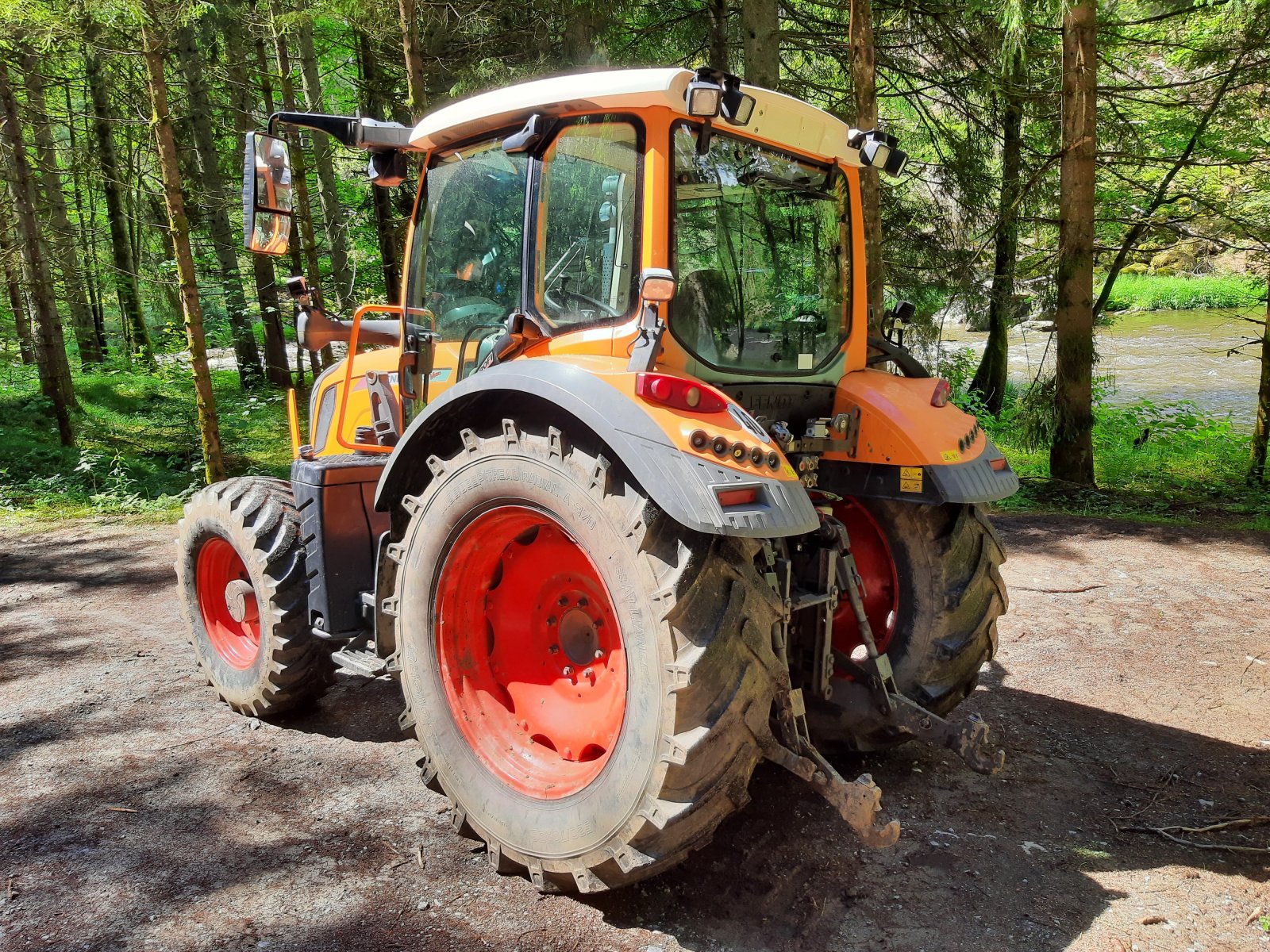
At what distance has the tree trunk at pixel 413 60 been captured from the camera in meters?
7.56

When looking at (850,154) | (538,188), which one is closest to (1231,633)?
(850,154)

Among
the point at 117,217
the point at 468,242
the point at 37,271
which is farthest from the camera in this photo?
the point at 117,217

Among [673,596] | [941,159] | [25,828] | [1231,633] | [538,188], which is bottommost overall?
[1231,633]

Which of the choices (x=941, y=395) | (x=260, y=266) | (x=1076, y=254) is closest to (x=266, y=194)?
(x=941, y=395)

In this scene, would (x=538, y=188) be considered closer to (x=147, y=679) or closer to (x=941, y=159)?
(x=147, y=679)

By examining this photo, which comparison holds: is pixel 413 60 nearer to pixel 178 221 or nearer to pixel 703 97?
pixel 178 221

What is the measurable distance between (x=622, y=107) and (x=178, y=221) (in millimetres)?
6026

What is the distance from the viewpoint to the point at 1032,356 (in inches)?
865

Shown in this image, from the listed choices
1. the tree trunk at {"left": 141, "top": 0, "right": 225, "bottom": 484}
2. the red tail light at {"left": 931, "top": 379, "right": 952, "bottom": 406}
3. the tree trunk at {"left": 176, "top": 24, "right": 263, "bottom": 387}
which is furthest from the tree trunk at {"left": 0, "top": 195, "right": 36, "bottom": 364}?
the red tail light at {"left": 931, "top": 379, "right": 952, "bottom": 406}

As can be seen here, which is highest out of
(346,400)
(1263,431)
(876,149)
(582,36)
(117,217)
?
(582,36)

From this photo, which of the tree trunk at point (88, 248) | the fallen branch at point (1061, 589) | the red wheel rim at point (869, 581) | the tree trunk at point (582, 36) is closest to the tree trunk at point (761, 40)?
the tree trunk at point (582, 36)

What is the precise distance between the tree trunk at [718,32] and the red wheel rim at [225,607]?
8.20 meters

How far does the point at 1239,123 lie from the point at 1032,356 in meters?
12.8

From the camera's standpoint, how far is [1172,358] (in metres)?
20.1
